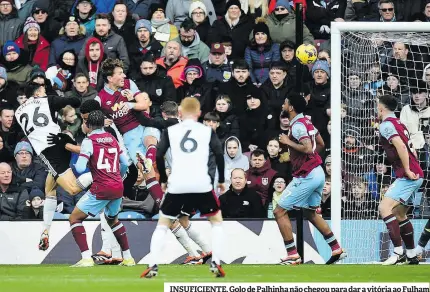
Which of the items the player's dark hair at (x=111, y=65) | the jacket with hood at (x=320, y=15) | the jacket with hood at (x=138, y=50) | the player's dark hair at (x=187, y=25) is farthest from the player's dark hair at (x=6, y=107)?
the jacket with hood at (x=320, y=15)

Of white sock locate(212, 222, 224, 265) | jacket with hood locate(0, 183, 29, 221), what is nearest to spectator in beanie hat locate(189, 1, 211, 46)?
jacket with hood locate(0, 183, 29, 221)

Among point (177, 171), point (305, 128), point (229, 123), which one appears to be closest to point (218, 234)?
point (177, 171)

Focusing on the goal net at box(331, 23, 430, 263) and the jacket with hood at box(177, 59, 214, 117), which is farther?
the jacket with hood at box(177, 59, 214, 117)

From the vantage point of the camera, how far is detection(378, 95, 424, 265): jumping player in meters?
15.8

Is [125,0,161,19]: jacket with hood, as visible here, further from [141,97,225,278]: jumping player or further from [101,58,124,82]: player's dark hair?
[141,97,225,278]: jumping player

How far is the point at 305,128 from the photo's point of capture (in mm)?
16047

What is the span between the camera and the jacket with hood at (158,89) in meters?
19.9

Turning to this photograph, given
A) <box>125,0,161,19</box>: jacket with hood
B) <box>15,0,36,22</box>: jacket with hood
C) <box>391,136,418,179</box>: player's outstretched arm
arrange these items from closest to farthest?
<box>391,136,418,179</box>: player's outstretched arm < <box>125,0,161,19</box>: jacket with hood < <box>15,0,36,22</box>: jacket with hood

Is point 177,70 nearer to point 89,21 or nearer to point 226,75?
point 226,75

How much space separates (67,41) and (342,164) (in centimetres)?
546

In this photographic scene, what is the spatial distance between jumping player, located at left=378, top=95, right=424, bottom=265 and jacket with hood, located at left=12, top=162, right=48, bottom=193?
230 inches

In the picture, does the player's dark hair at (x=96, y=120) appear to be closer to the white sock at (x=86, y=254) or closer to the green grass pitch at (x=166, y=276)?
the white sock at (x=86, y=254)

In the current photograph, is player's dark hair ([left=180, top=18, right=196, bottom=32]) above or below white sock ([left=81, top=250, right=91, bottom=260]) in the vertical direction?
above

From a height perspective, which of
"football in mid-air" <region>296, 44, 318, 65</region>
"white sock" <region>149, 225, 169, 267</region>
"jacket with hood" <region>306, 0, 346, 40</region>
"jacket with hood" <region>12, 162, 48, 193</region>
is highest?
Answer: "jacket with hood" <region>306, 0, 346, 40</region>
